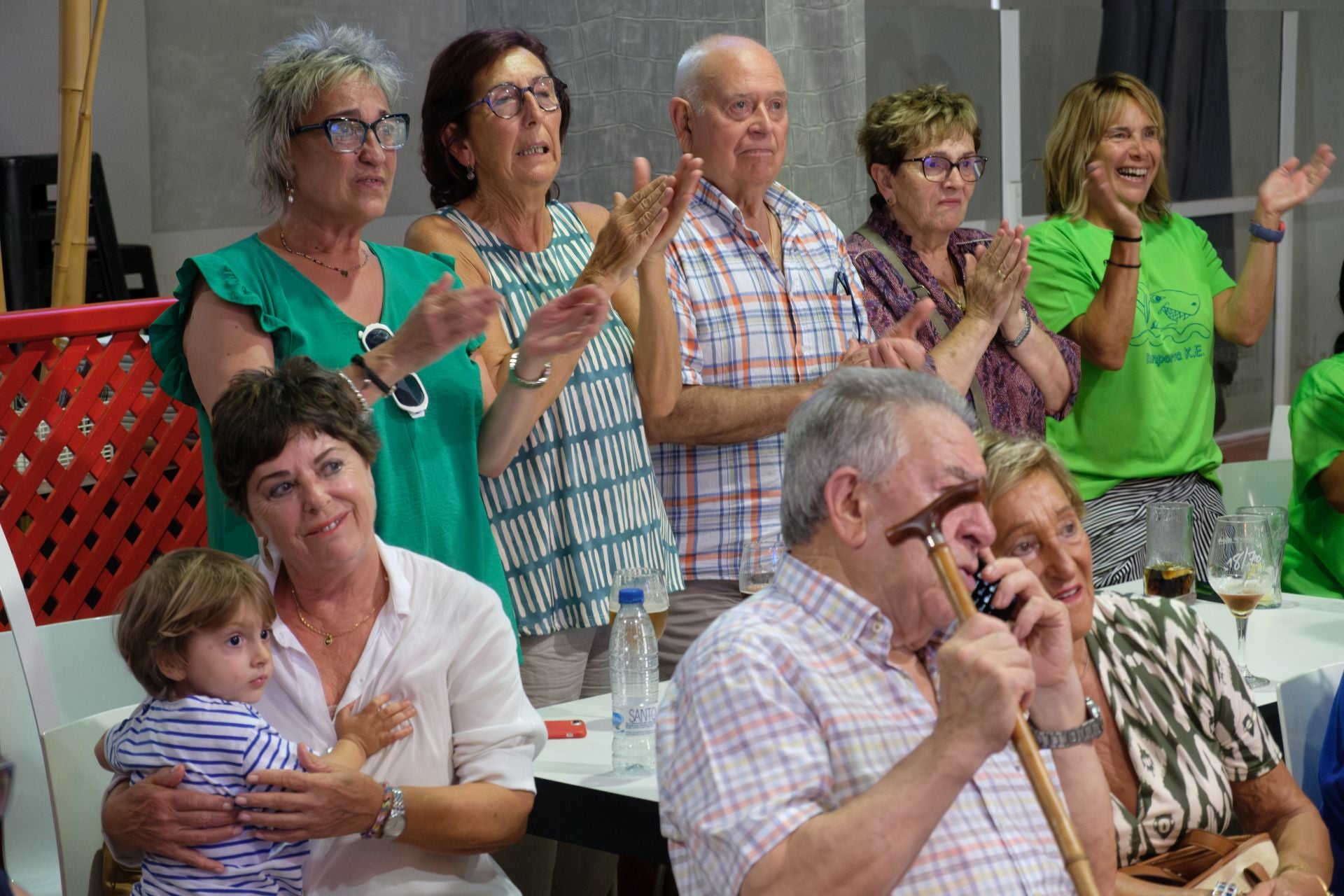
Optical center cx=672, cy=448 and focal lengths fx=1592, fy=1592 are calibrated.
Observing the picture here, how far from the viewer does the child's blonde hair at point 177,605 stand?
211 cm

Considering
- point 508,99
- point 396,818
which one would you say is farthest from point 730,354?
point 396,818

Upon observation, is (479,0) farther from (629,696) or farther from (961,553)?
(961,553)

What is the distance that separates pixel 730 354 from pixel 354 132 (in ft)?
2.90

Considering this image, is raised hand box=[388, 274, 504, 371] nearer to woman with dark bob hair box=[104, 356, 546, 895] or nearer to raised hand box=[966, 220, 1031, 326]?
woman with dark bob hair box=[104, 356, 546, 895]

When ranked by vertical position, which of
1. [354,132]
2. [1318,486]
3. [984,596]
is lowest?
[1318,486]

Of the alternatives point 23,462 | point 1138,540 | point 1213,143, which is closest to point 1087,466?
point 1138,540

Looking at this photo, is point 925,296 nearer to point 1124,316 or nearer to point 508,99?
point 1124,316

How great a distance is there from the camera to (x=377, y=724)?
2162mm

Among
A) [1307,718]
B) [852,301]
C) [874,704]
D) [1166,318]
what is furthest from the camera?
[1166,318]

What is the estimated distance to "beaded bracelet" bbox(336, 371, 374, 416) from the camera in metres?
2.33

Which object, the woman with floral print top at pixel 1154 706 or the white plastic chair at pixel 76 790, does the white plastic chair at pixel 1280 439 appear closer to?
the woman with floral print top at pixel 1154 706

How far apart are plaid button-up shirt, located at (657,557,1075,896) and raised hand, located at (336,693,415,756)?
56cm

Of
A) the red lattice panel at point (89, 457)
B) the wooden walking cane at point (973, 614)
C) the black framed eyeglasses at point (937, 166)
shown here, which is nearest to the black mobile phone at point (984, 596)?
the wooden walking cane at point (973, 614)

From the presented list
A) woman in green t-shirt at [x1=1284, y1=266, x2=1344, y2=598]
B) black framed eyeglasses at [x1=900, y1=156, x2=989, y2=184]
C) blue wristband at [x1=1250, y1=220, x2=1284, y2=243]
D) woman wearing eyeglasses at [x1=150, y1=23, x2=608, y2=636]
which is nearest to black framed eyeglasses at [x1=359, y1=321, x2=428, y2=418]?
woman wearing eyeglasses at [x1=150, y1=23, x2=608, y2=636]
